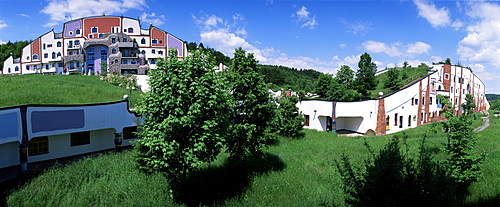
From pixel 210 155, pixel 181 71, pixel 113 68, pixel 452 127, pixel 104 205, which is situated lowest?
pixel 104 205

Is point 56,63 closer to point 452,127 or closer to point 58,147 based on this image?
point 58,147

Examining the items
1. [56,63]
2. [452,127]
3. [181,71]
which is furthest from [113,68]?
[452,127]

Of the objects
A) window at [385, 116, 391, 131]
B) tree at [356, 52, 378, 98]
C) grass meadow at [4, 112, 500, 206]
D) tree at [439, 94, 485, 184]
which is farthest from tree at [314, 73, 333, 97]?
tree at [439, 94, 485, 184]

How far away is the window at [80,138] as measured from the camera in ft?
56.4

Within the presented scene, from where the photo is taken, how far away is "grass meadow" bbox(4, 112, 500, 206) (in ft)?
34.9

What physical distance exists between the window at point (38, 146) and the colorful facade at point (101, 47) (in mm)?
36901

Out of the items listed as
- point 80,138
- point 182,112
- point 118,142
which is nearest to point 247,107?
point 182,112

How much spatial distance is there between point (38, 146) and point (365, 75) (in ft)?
136

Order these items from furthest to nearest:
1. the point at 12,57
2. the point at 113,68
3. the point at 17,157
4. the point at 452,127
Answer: the point at 12,57
the point at 113,68
the point at 17,157
the point at 452,127

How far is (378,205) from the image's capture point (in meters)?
5.08

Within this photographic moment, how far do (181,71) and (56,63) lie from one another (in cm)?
6270

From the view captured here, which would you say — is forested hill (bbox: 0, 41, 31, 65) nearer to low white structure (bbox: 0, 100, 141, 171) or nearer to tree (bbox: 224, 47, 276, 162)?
low white structure (bbox: 0, 100, 141, 171)

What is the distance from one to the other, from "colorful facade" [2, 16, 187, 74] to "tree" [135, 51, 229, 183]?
45.0 metres

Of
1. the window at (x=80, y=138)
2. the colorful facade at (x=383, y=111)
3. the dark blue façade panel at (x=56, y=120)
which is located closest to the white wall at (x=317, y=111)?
the colorful facade at (x=383, y=111)
